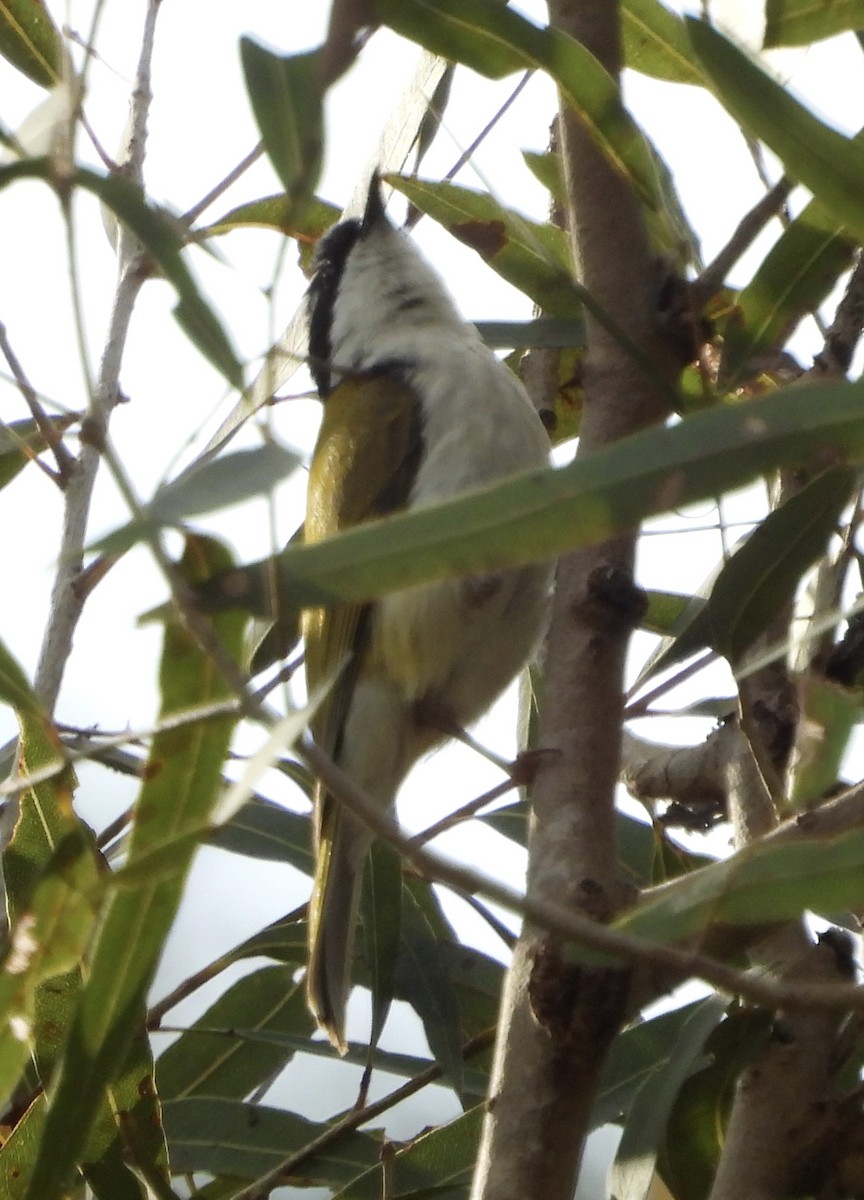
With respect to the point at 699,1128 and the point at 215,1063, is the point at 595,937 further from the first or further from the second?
the point at 215,1063

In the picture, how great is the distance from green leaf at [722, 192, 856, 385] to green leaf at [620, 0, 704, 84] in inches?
9.9

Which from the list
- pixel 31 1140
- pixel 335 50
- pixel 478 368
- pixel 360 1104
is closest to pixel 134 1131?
pixel 31 1140

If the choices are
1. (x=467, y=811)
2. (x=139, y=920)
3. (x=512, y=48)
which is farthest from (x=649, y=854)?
(x=512, y=48)

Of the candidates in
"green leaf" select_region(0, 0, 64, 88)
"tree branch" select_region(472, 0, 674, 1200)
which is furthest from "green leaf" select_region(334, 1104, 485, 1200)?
"green leaf" select_region(0, 0, 64, 88)

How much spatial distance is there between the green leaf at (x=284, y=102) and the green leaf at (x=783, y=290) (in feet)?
2.09

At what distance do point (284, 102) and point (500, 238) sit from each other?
0.94 metres

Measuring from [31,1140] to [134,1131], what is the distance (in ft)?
0.41

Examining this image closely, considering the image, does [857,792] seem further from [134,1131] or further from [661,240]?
[134,1131]

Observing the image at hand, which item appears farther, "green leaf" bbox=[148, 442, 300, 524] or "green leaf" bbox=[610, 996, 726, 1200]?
"green leaf" bbox=[610, 996, 726, 1200]

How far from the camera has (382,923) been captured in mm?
1994

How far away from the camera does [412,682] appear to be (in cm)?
265

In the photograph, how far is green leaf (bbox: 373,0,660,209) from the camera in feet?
4.58

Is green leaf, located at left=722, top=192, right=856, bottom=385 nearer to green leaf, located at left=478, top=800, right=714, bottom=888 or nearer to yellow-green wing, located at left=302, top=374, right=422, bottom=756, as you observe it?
green leaf, located at left=478, top=800, right=714, bottom=888

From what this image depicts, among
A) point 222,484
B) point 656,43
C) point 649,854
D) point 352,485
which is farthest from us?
point 352,485
